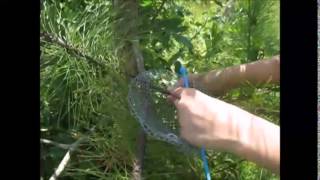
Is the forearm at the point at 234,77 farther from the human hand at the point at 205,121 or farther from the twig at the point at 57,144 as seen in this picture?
the twig at the point at 57,144

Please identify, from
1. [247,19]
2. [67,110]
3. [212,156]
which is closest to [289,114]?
[212,156]

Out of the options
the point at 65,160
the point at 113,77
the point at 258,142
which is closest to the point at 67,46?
the point at 113,77

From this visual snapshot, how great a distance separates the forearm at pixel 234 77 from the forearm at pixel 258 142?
0.14 metres

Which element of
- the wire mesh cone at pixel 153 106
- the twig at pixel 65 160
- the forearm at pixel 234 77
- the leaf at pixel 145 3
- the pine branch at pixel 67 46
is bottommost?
the twig at pixel 65 160

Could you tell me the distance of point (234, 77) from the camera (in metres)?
0.90

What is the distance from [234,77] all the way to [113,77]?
0.21 metres

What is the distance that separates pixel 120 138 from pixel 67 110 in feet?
0.35

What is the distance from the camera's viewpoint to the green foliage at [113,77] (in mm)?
859

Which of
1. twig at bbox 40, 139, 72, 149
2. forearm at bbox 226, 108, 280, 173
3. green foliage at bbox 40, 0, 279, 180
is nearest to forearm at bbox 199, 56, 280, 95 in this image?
green foliage at bbox 40, 0, 279, 180

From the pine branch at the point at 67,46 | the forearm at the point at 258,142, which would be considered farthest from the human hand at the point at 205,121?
the pine branch at the point at 67,46

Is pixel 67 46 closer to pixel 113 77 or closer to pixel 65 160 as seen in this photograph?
pixel 113 77

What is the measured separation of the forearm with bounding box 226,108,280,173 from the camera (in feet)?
2.40

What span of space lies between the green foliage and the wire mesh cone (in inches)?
0.9

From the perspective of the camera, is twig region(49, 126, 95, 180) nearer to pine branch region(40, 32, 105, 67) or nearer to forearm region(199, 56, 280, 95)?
pine branch region(40, 32, 105, 67)
